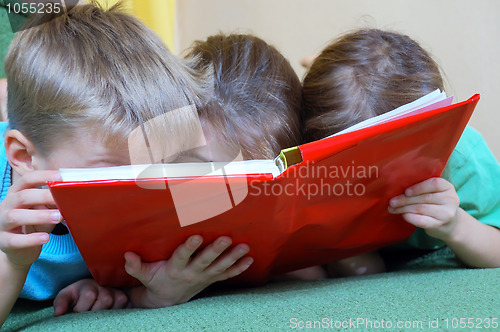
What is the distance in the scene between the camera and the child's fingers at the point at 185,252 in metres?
0.53

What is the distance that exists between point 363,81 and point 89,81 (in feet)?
1.40

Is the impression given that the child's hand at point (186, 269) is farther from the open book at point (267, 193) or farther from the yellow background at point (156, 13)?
the yellow background at point (156, 13)

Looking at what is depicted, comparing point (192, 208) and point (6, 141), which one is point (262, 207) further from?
point (6, 141)

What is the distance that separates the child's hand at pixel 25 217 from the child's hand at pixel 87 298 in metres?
0.13

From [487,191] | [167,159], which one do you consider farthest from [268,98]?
[487,191]

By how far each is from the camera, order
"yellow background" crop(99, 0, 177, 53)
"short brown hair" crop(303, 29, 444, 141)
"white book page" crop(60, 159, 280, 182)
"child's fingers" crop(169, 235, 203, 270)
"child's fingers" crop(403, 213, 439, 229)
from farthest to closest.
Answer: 1. "yellow background" crop(99, 0, 177, 53)
2. "short brown hair" crop(303, 29, 444, 141)
3. "child's fingers" crop(403, 213, 439, 229)
4. "child's fingers" crop(169, 235, 203, 270)
5. "white book page" crop(60, 159, 280, 182)

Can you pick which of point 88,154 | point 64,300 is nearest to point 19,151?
point 88,154

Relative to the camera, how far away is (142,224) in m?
0.49

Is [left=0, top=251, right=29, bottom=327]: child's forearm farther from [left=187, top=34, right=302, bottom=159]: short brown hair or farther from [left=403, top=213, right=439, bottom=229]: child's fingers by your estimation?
[left=403, top=213, right=439, bottom=229]: child's fingers

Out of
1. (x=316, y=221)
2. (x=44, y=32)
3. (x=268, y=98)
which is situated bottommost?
(x=316, y=221)

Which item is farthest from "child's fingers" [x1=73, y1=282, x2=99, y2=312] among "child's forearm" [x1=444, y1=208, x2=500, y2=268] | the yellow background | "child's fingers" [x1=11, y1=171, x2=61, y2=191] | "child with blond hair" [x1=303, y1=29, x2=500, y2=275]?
the yellow background

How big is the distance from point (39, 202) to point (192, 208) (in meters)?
0.18

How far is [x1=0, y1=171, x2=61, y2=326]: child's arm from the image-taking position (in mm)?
500

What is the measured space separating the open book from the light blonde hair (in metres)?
0.15
